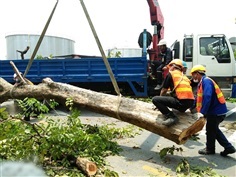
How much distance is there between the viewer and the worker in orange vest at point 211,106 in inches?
155

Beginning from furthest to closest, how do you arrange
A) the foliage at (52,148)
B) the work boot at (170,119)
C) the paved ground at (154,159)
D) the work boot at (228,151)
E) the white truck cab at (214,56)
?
the white truck cab at (214,56)
the work boot at (228,151)
the work boot at (170,119)
the paved ground at (154,159)
the foliage at (52,148)

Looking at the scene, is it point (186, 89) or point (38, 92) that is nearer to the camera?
point (186, 89)

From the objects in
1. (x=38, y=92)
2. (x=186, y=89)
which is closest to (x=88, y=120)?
(x=38, y=92)

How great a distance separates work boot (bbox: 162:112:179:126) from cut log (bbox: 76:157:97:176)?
1270mm

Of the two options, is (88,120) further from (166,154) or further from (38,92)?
(166,154)

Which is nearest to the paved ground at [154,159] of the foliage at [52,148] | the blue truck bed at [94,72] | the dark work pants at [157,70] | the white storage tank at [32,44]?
the foliage at [52,148]

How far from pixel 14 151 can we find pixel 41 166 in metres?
0.47

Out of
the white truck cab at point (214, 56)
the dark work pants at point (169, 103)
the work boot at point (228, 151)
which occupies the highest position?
the white truck cab at point (214, 56)

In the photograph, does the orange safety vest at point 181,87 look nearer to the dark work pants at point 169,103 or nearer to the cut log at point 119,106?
the dark work pants at point 169,103

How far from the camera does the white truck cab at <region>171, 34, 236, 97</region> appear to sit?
6992 millimetres

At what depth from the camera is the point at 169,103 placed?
392cm

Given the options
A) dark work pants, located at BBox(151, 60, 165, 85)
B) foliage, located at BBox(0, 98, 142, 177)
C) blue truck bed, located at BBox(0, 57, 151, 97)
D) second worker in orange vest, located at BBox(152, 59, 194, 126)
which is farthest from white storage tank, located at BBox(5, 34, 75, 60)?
second worker in orange vest, located at BBox(152, 59, 194, 126)

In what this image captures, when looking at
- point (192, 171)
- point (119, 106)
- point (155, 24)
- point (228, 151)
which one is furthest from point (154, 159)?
point (155, 24)

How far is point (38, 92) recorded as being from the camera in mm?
5551
